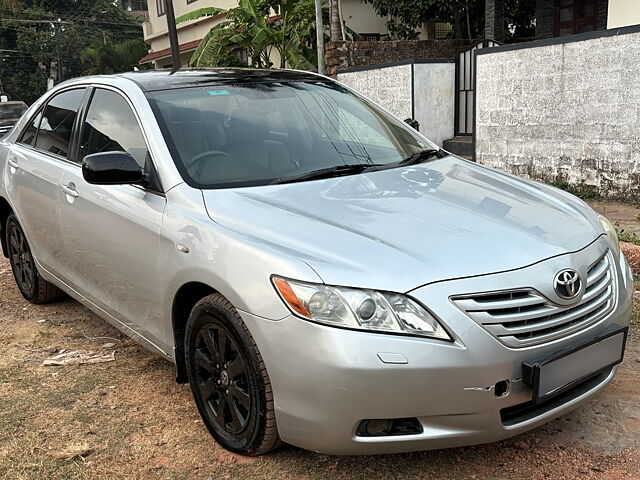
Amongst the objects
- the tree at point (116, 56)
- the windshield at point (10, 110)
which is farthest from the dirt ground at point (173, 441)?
the tree at point (116, 56)

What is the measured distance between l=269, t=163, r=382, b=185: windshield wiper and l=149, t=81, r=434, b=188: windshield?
Result: 0.03 meters

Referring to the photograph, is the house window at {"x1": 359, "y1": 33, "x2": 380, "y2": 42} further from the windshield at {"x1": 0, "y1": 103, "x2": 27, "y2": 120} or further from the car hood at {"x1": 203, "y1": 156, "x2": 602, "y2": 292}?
the car hood at {"x1": 203, "y1": 156, "x2": 602, "y2": 292}

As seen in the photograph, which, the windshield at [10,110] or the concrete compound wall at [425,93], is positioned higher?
the concrete compound wall at [425,93]

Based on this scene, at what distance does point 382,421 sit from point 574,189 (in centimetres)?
693

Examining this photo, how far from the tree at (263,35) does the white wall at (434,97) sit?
6081 mm

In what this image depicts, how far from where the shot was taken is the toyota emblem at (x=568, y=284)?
263cm

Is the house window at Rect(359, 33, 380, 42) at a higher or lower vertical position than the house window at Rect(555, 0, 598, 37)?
lower

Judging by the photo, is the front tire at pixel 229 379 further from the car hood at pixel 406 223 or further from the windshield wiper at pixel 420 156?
the windshield wiper at pixel 420 156

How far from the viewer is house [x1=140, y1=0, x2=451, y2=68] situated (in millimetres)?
20234

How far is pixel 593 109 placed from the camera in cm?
828

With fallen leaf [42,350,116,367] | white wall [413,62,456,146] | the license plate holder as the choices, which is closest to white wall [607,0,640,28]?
white wall [413,62,456,146]

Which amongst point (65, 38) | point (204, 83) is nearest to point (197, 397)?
point (204, 83)

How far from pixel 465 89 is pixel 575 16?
7298 mm

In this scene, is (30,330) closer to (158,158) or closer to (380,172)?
(158,158)
